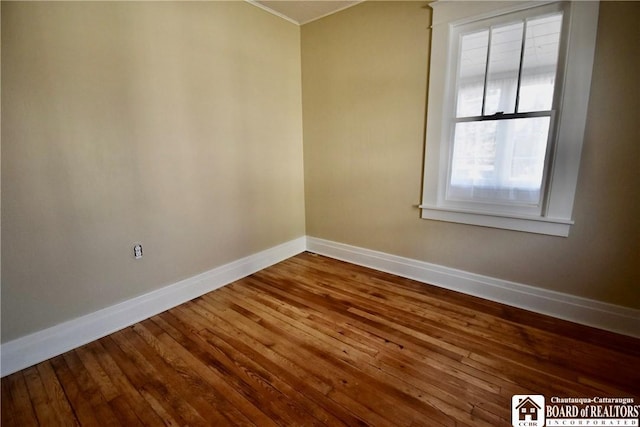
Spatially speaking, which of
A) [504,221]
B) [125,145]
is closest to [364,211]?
[504,221]

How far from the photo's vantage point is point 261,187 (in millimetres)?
3090

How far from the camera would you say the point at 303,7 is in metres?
2.90

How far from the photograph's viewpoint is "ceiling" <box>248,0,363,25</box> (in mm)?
2801

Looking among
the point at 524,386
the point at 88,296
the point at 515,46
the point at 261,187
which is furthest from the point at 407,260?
the point at 88,296

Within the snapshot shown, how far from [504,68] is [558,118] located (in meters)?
0.54

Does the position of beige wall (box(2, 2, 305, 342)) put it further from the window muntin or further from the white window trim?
the window muntin

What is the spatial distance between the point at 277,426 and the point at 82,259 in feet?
5.46

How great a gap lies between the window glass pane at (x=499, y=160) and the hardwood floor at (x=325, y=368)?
3.07 ft

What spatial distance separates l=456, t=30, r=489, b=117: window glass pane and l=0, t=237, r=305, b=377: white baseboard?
2.46 m

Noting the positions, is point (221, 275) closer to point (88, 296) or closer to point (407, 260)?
point (88, 296)

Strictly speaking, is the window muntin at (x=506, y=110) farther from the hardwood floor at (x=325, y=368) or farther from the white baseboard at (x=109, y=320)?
the white baseboard at (x=109, y=320)

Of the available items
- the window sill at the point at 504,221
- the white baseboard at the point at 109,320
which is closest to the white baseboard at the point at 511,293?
the window sill at the point at 504,221

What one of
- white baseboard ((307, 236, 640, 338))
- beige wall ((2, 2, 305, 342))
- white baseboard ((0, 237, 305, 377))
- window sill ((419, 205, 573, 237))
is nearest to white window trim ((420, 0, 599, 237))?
window sill ((419, 205, 573, 237))

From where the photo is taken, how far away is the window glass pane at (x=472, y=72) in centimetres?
228
